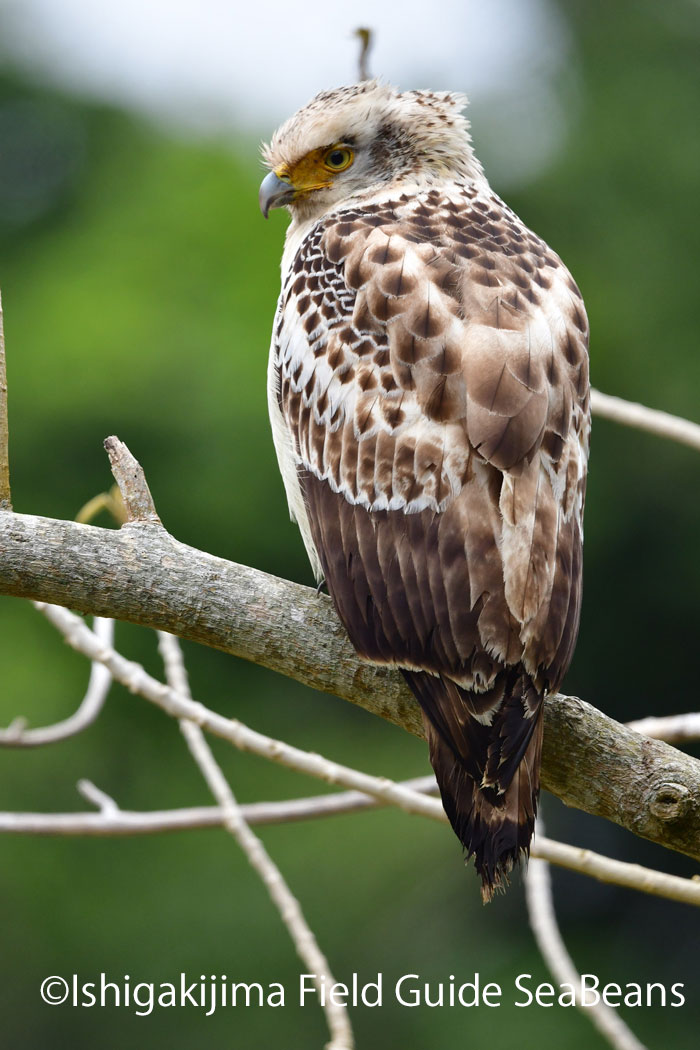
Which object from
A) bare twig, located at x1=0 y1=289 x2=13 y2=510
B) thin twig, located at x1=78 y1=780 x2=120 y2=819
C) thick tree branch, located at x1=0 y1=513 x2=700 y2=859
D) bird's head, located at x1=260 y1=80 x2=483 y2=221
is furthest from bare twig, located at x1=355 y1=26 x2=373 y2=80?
thin twig, located at x1=78 y1=780 x2=120 y2=819

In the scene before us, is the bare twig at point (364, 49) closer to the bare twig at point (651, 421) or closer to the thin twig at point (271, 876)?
the bare twig at point (651, 421)

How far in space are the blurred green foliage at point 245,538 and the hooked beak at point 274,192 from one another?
25.5 ft

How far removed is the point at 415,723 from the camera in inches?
114

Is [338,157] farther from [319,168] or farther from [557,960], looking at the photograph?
[557,960]

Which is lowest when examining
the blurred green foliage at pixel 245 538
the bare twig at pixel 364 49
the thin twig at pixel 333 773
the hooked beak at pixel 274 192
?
the blurred green foliage at pixel 245 538

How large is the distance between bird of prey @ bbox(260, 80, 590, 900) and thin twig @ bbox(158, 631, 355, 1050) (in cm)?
42

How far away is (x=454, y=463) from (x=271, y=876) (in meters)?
1.12

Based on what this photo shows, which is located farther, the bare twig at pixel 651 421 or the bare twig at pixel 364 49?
the bare twig at pixel 364 49

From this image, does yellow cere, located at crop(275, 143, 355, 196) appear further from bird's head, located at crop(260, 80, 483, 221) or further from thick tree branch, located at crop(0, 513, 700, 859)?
thick tree branch, located at crop(0, 513, 700, 859)

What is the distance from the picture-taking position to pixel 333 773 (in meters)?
2.72

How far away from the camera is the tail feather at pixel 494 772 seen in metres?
2.61

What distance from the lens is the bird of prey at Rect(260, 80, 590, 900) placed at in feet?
8.73

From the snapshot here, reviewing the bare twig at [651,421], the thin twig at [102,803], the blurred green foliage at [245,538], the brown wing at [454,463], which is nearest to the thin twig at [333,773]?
the brown wing at [454,463]

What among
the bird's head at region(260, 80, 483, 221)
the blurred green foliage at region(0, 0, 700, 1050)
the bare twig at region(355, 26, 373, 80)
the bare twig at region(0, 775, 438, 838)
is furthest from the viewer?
the blurred green foliage at region(0, 0, 700, 1050)
